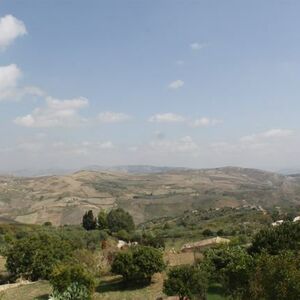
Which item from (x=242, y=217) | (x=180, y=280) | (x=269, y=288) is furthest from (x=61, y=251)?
(x=242, y=217)

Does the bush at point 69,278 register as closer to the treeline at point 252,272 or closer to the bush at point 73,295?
the bush at point 73,295

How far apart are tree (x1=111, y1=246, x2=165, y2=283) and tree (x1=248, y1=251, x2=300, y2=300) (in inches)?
681

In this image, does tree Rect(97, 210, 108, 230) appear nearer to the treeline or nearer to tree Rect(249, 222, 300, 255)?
the treeline

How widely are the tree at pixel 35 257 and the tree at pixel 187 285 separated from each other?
1528 cm

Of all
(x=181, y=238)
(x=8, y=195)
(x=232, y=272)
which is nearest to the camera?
(x=232, y=272)

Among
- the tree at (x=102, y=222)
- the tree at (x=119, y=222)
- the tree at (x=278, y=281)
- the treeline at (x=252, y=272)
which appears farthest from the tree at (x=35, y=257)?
the tree at (x=102, y=222)

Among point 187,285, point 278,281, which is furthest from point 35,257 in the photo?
point 278,281

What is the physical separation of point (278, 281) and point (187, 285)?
39.8 ft

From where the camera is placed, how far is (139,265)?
36.7 m

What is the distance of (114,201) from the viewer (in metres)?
167

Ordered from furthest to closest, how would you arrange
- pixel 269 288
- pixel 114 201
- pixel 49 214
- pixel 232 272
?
pixel 114 201
pixel 49 214
pixel 232 272
pixel 269 288

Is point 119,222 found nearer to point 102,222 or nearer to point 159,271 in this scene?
point 102,222

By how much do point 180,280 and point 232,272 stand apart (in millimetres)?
3699

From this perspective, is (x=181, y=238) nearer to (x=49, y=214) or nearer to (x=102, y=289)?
(x=102, y=289)
